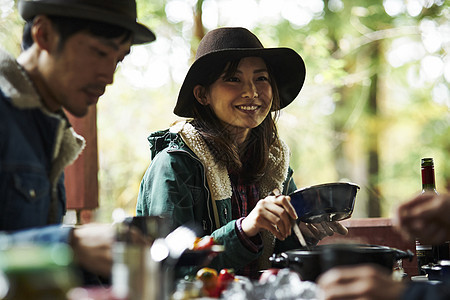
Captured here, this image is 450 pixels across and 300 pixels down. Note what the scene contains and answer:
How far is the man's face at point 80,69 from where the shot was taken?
1605 millimetres

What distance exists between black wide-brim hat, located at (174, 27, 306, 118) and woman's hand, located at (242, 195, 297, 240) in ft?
2.73

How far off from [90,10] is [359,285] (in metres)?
1.00

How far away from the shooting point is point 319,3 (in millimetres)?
7289

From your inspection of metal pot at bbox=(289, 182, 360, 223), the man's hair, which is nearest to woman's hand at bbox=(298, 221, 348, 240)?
metal pot at bbox=(289, 182, 360, 223)

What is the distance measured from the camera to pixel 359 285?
112 cm

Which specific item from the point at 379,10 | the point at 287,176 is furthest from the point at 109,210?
the point at 287,176

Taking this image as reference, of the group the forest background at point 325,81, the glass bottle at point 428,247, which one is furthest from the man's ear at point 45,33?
the forest background at point 325,81

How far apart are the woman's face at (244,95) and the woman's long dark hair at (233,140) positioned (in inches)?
1.7

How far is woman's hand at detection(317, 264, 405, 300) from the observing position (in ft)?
3.67

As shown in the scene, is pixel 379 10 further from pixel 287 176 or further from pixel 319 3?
pixel 287 176

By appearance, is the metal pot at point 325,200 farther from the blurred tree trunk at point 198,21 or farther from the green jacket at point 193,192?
the blurred tree trunk at point 198,21

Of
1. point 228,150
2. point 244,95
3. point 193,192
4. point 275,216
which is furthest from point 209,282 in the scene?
point 244,95

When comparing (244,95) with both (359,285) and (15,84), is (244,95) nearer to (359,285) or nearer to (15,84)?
(15,84)

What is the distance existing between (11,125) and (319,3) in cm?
622
